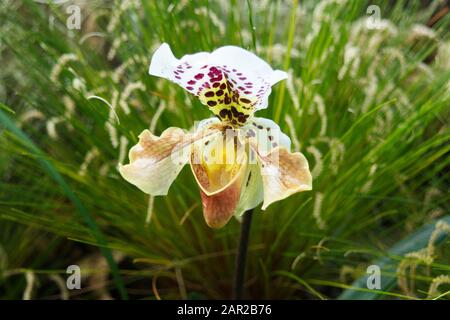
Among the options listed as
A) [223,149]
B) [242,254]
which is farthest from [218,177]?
[242,254]

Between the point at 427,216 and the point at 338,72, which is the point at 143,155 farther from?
the point at 427,216

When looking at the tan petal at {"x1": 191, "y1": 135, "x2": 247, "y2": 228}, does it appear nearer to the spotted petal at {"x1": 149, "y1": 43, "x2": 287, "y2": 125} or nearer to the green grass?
the spotted petal at {"x1": 149, "y1": 43, "x2": 287, "y2": 125}

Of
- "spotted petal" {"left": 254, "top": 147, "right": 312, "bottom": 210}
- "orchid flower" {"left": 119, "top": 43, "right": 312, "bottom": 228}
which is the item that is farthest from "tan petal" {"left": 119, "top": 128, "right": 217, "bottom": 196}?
"spotted petal" {"left": 254, "top": 147, "right": 312, "bottom": 210}

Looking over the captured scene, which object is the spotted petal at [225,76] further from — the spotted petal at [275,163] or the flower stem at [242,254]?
the flower stem at [242,254]

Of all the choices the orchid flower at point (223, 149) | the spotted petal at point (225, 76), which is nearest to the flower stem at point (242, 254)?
the orchid flower at point (223, 149)

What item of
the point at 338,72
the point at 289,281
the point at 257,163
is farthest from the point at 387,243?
the point at 257,163

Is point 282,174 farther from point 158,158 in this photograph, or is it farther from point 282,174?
point 158,158
